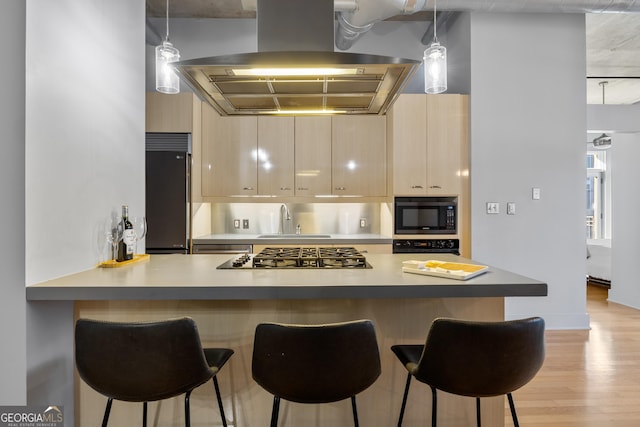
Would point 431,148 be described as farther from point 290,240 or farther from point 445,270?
point 445,270

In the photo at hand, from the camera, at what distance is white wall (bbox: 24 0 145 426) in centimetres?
150

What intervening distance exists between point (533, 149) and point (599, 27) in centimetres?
160

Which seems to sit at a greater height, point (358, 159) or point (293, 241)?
point (358, 159)

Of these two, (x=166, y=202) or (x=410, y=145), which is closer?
(x=166, y=202)

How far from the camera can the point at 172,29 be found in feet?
13.8

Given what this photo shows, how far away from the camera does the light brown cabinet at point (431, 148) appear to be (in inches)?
148

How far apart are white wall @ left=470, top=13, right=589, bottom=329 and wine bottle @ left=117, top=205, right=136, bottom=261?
3.04 meters

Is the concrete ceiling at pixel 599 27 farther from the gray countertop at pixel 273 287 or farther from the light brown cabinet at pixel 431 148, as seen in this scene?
the gray countertop at pixel 273 287

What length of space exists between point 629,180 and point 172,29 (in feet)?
19.4

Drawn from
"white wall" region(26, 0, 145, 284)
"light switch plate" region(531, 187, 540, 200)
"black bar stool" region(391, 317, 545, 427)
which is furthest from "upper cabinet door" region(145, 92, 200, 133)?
"light switch plate" region(531, 187, 540, 200)

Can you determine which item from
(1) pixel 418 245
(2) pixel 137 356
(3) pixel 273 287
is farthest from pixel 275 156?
(2) pixel 137 356

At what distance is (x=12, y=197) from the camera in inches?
56.7

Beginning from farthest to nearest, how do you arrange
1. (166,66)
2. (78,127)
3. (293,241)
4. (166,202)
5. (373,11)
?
(293,241) < (166,202) < (373,11) < (166,66) < (78,127)

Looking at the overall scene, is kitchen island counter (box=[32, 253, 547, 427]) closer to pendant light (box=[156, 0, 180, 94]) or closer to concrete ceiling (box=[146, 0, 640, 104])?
pendant light (box=[156, 0, 180, 94])
